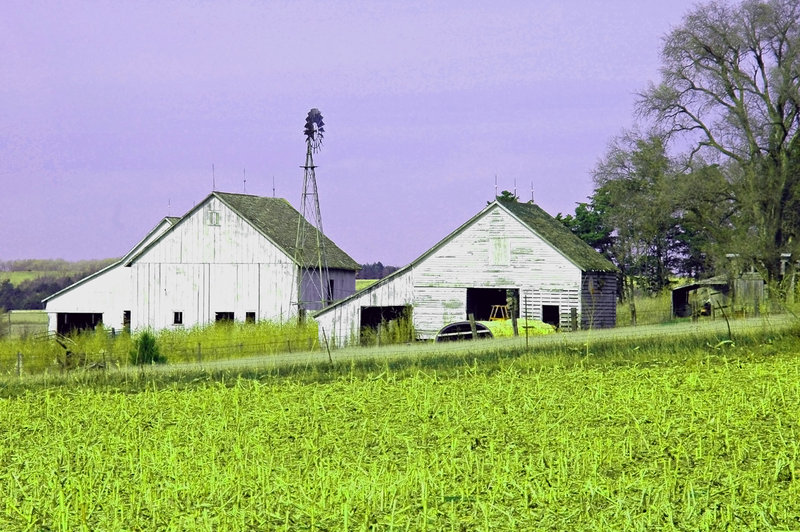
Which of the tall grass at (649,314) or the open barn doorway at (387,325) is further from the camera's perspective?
the tall grass at (649,314)

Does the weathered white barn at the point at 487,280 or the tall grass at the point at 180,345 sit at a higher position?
the weathered white barn at the point at 487,280

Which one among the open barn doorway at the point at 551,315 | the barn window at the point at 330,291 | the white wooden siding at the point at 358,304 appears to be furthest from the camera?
the barn window at the point at 330,291

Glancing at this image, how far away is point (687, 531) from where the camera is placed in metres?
8.05

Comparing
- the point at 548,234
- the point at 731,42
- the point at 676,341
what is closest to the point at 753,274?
the point at 731,42

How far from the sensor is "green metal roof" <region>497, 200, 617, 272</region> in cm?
4169

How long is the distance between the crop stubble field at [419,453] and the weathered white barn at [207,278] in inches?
1055

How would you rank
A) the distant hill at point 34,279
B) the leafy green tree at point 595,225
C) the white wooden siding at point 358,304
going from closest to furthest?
the white wooden siding at point 358,304, the leafy green tree at point 595,225, the distant hill at point 34,279

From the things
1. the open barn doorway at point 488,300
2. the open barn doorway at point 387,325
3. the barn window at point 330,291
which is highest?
the barn window at point 330,291

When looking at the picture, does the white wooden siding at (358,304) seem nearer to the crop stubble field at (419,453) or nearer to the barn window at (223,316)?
the barn window at (223,316)

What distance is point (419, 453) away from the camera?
11.5 meters

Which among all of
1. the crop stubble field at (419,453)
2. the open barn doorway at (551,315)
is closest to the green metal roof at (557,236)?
the open barn doorway at (551,315)

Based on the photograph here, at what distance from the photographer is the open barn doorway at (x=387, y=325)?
40594 millimetres

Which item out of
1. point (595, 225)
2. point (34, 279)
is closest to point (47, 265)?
point (34, 279)

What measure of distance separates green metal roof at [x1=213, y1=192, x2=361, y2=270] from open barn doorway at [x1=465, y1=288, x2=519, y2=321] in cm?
796
